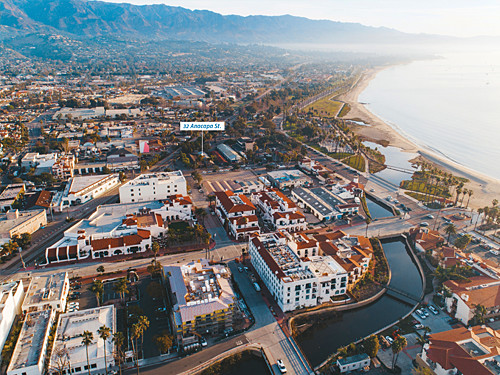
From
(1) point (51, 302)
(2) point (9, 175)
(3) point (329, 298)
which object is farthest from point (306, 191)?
(2) point (9, 175)

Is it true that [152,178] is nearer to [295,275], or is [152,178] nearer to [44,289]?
[44,289]

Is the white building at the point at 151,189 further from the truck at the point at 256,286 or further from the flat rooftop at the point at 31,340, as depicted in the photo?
the flat rooftop at the point at 31,340

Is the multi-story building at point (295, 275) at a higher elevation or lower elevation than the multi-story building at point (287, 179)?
higher

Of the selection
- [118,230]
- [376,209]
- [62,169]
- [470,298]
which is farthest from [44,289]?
[376,209]

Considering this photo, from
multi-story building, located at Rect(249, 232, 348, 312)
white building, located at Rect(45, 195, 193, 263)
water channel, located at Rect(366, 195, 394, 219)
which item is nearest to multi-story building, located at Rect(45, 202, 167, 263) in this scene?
white building, located at Rect(45, 195, 193, 263)

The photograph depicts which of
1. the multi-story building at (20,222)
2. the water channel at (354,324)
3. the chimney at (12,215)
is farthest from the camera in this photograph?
the chimney at (12,215)

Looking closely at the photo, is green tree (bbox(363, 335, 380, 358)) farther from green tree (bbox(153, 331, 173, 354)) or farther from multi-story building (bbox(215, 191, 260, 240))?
multi-story building (bbox(215, 191, 260, 240))

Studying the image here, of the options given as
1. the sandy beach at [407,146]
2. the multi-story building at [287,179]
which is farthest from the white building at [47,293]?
the sandy beach at [407,146]
